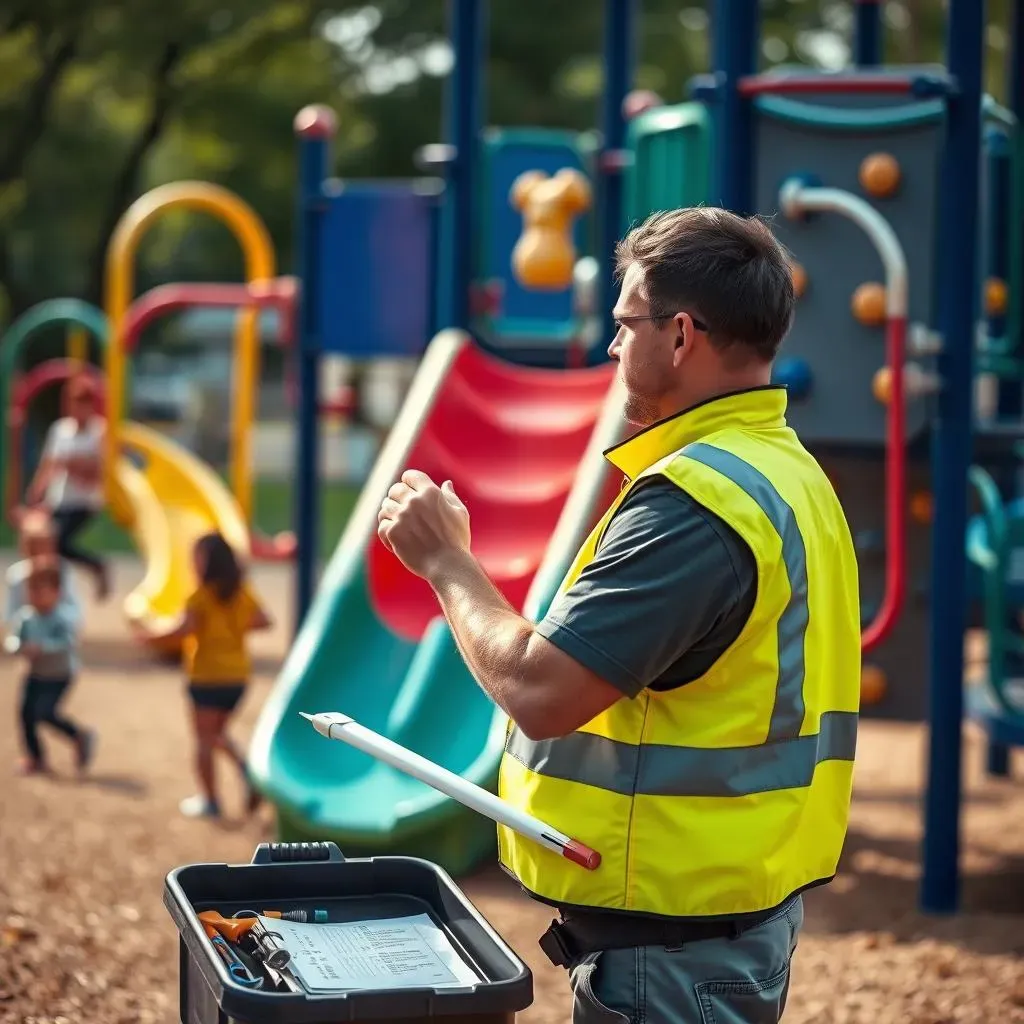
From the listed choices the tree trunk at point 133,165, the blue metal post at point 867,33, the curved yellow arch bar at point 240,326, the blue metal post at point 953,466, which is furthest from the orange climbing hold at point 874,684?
the tree trunk at point 133,165

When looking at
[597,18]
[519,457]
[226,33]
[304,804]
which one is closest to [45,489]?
[519,457]

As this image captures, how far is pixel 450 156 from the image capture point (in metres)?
7.98

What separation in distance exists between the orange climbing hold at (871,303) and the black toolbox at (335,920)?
3.55 meters

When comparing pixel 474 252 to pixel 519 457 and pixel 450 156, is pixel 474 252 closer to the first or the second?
pixel 450 156

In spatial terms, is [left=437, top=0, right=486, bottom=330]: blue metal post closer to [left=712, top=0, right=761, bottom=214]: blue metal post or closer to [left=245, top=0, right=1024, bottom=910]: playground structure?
[left=245, top=0, right=1024, bottom=910]: playground structure

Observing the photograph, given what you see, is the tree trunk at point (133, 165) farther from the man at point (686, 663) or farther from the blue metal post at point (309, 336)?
the man at point (686, 663)

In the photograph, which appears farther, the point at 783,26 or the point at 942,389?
the point at 783,26

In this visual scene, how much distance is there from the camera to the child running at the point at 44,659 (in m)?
7.46

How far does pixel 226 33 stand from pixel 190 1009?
22.4 meters

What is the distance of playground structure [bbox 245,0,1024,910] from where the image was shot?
215 inches

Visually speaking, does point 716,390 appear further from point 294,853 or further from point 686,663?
point 294,853

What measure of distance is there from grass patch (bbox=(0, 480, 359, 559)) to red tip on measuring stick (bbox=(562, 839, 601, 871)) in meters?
13.7

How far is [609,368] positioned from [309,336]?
146 cm

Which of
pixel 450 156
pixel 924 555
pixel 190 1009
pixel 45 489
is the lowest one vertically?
pixel 45 489
